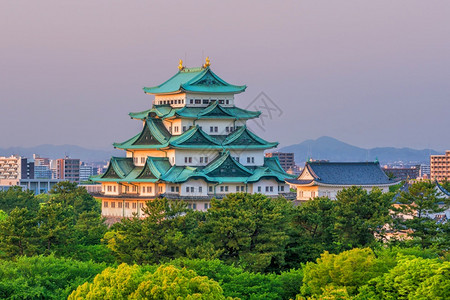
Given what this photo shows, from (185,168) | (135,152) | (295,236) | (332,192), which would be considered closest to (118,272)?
(295,236)

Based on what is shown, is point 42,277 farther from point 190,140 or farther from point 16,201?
point 16,201

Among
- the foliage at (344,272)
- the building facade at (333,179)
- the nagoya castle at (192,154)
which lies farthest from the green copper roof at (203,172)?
the foliage at (344,272)

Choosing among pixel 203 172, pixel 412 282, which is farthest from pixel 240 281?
pixel 203 172

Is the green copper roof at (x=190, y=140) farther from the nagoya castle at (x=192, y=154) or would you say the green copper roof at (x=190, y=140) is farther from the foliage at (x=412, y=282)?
the foliage at (x=412, y=282)

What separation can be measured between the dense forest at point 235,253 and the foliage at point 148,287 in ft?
0.14

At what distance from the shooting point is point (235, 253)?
55.0 meters

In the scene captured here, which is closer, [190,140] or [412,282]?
[412,282]

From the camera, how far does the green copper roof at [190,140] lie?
74.1 meters

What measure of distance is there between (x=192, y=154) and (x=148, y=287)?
38.7m

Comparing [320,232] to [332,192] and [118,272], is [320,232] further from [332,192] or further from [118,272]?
[332,192]

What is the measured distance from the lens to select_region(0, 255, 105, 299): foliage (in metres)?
43.5

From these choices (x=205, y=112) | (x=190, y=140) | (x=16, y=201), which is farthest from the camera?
(x=16, y=201)

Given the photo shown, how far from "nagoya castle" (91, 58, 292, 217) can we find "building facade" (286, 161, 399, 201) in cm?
1686

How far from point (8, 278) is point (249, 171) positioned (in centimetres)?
3280
